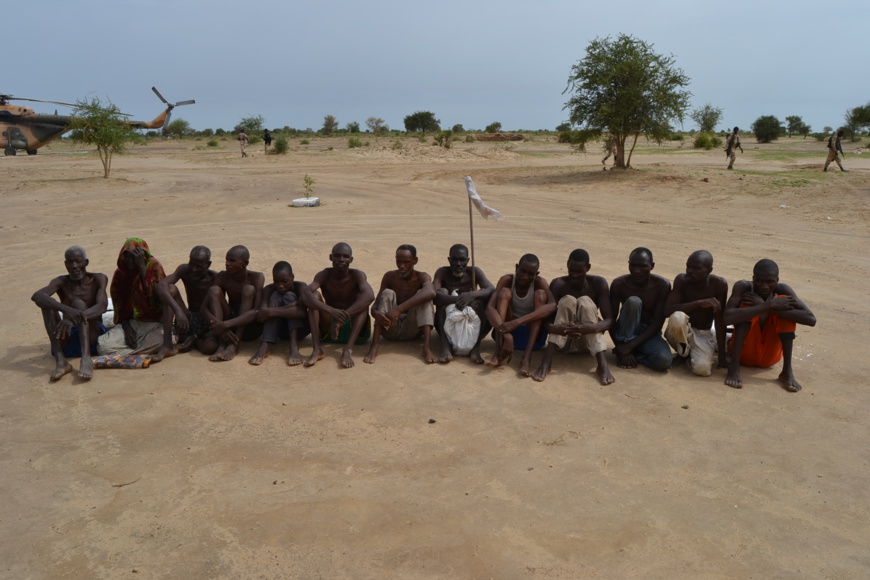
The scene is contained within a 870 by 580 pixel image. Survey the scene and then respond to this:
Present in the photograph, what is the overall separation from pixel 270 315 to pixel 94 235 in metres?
7.38

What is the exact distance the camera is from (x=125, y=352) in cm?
603

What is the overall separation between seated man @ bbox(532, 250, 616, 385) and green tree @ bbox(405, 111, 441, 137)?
51.0 meters

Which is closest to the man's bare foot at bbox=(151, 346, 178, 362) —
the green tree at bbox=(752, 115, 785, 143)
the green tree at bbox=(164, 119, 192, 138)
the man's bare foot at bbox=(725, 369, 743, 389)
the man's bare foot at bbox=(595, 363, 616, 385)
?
the man's bare foot at bbox=(595, 363, 616, 385)

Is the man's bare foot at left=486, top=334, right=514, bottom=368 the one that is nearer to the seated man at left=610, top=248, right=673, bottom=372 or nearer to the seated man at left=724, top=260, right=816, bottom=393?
the seated man at left=610, top=248, right=673, bottom=372

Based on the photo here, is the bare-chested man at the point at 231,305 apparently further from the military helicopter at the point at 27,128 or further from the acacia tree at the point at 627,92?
the military helicopter at the point at 27,128

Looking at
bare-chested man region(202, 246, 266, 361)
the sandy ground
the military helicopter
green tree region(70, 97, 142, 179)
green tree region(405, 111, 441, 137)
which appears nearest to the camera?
the sandy ground

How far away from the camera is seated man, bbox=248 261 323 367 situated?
20.1 ft

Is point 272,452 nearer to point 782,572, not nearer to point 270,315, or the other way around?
point 270,315

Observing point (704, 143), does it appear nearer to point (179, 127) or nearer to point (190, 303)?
point (190, 303)

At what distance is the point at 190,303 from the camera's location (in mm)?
6441

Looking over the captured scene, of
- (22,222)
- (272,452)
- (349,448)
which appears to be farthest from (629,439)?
(22,222)

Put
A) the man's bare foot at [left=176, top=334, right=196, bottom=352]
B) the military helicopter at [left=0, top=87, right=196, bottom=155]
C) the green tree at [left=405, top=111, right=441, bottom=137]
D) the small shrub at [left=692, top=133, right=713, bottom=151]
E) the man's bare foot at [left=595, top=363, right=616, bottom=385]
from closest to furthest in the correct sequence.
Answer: the man's bare foot at [left=595, top=363, right=616, bottom=385] < the man's bare foot at [left=176, top=334, right=196, bottom=352] < the military helicopter at [left=0, top=87, right=196, bottom=155] < the small shrub at [left=692, top=133, right=713, bottom=151] < the green tree at [left=405, top=111, right=441, bottom=137]

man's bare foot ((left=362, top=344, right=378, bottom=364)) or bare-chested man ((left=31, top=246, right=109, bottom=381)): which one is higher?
bare-chested man ((left=31, top=246, right=109, bottom=381))

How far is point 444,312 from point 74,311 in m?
3.16
